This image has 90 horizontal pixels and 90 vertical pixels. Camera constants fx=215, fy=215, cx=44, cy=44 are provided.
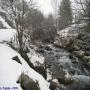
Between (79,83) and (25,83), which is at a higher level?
(25,83)

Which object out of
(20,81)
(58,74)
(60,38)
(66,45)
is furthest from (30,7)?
(60,38)

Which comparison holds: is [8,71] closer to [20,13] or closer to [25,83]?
[25,83]

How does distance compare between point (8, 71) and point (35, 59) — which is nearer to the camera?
point (8, 71)

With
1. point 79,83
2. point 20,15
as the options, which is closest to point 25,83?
point 79,83

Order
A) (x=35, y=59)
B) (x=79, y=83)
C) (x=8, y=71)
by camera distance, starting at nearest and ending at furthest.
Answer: (x=8, y=71) → (x=79, y=83) → (x=35, y=59)

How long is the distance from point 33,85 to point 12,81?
1.00 meters

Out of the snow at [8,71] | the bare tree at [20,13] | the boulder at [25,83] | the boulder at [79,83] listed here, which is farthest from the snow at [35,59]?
the boulder at [25,83]

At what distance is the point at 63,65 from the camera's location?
16.3 m

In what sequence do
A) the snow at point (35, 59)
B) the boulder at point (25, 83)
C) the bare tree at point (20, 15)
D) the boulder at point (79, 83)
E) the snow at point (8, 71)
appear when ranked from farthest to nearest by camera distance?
1. the bare tree at point (20, 15)
2. the snow at point (35, 59)
3. the boulder at point (79, 83)
4. the boulder at point (25, 83)
5. the snow at point (8, 71)

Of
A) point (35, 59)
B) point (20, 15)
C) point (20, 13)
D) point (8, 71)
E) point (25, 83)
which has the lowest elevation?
point (35, 59)

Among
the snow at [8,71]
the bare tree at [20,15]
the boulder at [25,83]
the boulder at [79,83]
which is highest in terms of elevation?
the bare tree at [20,15]

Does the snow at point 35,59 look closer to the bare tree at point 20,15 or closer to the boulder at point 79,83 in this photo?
the bare tree at point 20,15

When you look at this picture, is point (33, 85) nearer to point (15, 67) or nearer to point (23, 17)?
point (15, 67)

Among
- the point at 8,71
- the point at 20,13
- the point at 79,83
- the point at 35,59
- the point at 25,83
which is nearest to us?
the point at 25,83
